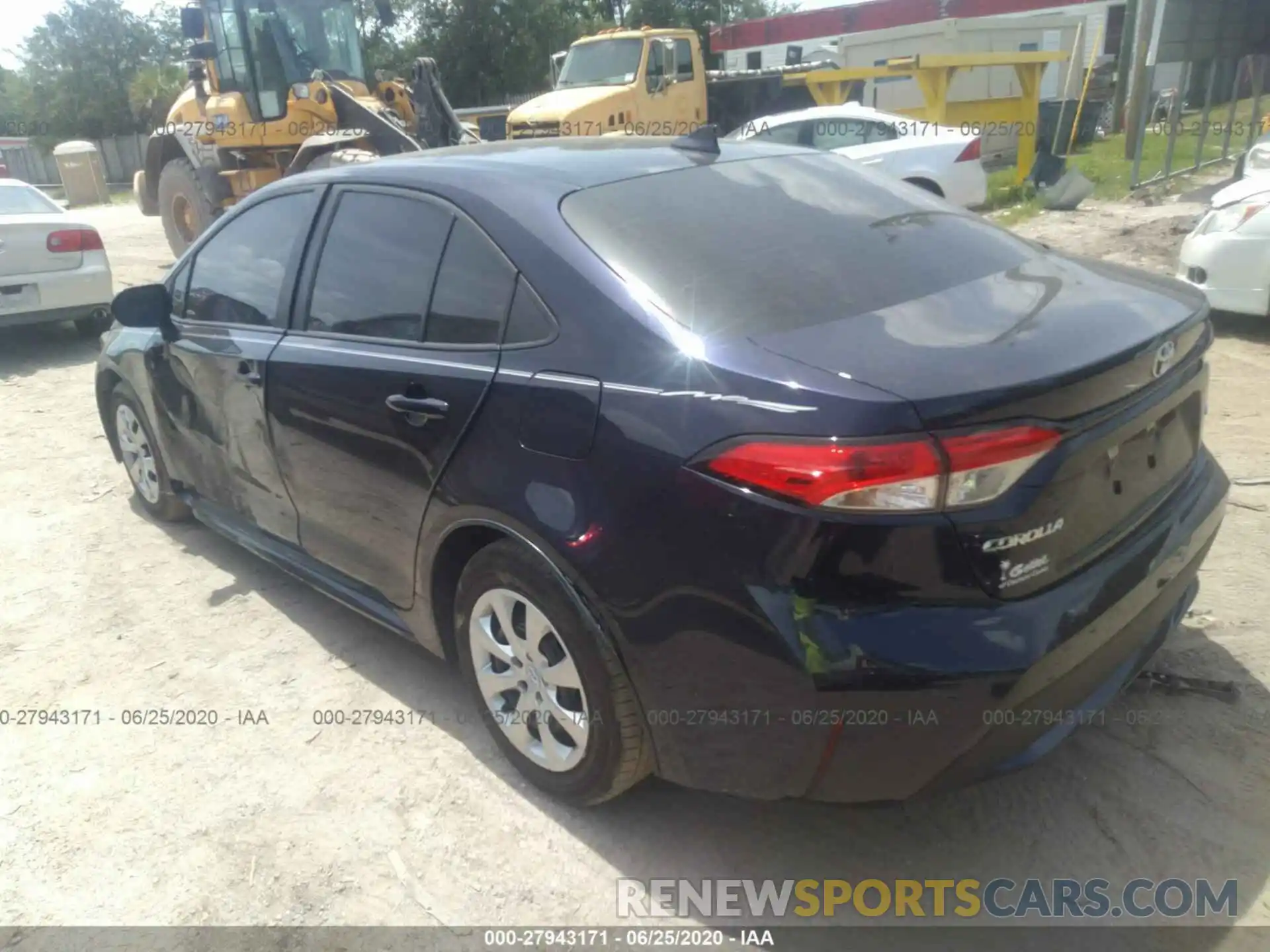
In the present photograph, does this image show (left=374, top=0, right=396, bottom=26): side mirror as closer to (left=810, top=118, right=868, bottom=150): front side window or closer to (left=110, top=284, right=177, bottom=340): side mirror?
(left=810, top=118, right=868, bottom=150): front side window

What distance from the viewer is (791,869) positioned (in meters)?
2.54

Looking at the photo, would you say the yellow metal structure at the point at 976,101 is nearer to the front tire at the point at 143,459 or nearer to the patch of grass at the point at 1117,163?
the patch of grass at the point at 1117,163

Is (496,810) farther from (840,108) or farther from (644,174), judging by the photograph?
(840,108)

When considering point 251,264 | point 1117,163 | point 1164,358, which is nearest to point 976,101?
point 1117,163

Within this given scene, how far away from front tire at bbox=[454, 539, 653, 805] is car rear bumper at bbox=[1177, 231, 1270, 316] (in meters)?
5.27

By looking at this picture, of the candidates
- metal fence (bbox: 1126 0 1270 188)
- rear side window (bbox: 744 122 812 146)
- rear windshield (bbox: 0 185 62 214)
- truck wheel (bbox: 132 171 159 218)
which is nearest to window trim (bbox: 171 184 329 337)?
rear windshield (bbox: 0 185 62 214)

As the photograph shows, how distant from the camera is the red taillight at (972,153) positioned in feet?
35.4

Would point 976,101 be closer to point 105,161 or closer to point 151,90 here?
point 151,90

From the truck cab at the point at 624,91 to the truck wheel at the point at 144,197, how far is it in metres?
4.94

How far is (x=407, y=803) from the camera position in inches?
113

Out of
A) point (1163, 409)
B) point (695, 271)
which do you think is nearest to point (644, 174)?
point (695, 271)

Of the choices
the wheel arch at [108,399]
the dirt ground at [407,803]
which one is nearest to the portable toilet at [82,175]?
the wheel arch at [108,399]

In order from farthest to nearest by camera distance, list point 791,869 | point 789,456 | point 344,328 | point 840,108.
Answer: point 840,108
point 344,328
point 791,869
point 789,456

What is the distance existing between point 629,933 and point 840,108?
427 inches
